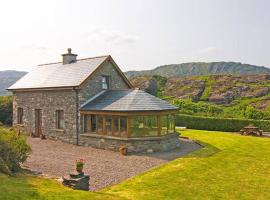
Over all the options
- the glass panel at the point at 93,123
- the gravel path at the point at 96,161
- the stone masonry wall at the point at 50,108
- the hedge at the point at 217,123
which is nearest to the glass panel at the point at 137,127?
the gravel path at the point at 96,161

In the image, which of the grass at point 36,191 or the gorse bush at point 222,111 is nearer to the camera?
the grass at point 36,191

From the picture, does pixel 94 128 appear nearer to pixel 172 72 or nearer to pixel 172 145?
pixel 172 145

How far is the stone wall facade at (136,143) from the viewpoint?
20.2m

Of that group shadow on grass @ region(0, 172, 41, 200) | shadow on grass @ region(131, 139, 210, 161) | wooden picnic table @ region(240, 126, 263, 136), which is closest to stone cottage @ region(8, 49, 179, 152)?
shadow on grass @ region(131, 139, 210, 161)

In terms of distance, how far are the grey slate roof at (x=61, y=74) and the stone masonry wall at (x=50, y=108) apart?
0.68 meters

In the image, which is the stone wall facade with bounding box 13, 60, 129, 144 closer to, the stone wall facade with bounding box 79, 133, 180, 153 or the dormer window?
the dormer window

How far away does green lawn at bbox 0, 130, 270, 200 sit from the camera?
35.5 ft

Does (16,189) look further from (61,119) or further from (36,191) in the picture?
(61,119)

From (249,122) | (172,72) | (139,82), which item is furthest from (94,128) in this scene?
(172,72)

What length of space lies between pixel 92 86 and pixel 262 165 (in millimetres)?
12838

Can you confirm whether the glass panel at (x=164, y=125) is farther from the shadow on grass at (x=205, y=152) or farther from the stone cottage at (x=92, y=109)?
the shadow on grass at (x=205, y=152)

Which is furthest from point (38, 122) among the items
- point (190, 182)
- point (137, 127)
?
point (190, 182)

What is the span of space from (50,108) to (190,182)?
14.8m

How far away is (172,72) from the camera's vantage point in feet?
653
